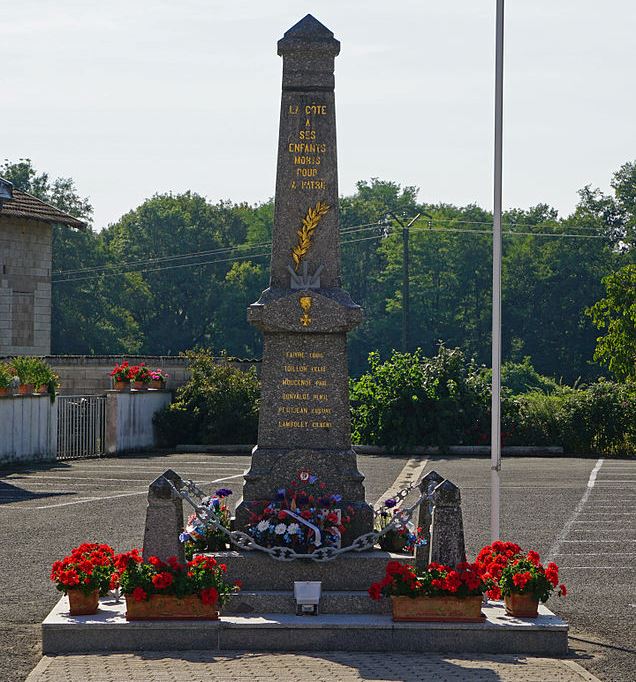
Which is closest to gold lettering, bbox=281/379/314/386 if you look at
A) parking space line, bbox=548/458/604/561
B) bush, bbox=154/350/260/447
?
parking space line, bbox=548/458/604/561

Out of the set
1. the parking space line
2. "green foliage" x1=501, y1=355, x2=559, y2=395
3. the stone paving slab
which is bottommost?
the stone paving slab

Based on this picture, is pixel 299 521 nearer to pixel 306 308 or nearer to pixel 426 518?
pixel 426 518

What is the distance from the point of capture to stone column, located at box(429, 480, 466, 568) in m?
11.3

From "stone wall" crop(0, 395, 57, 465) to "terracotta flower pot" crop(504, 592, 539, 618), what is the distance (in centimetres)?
1840

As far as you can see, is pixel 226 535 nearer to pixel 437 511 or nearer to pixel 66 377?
pixel 437 511

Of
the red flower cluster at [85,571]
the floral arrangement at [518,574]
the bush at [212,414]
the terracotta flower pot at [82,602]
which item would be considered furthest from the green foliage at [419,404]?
the terracotta flower pot at [82,602]

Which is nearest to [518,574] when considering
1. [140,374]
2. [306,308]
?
[306,308]

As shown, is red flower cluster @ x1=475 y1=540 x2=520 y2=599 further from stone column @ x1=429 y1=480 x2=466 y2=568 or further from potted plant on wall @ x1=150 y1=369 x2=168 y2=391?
potted plant on wall @ x1=150 y1=369 x2=168 y2=391

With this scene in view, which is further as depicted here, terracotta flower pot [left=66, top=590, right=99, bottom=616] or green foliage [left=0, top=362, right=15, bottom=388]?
green foliage [left=0, top=362, right=15, bottom=388]

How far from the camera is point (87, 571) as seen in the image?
1114cm

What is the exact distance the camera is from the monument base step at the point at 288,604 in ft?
37.6

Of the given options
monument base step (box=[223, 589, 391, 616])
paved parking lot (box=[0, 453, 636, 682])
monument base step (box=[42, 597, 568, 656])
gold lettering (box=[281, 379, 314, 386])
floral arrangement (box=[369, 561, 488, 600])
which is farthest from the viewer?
gold lettering (box=[281, 379, 314, 386])

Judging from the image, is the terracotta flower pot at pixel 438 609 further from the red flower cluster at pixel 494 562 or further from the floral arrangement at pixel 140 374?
the floral arrangement at pixel 140 374

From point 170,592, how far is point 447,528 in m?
2.23
